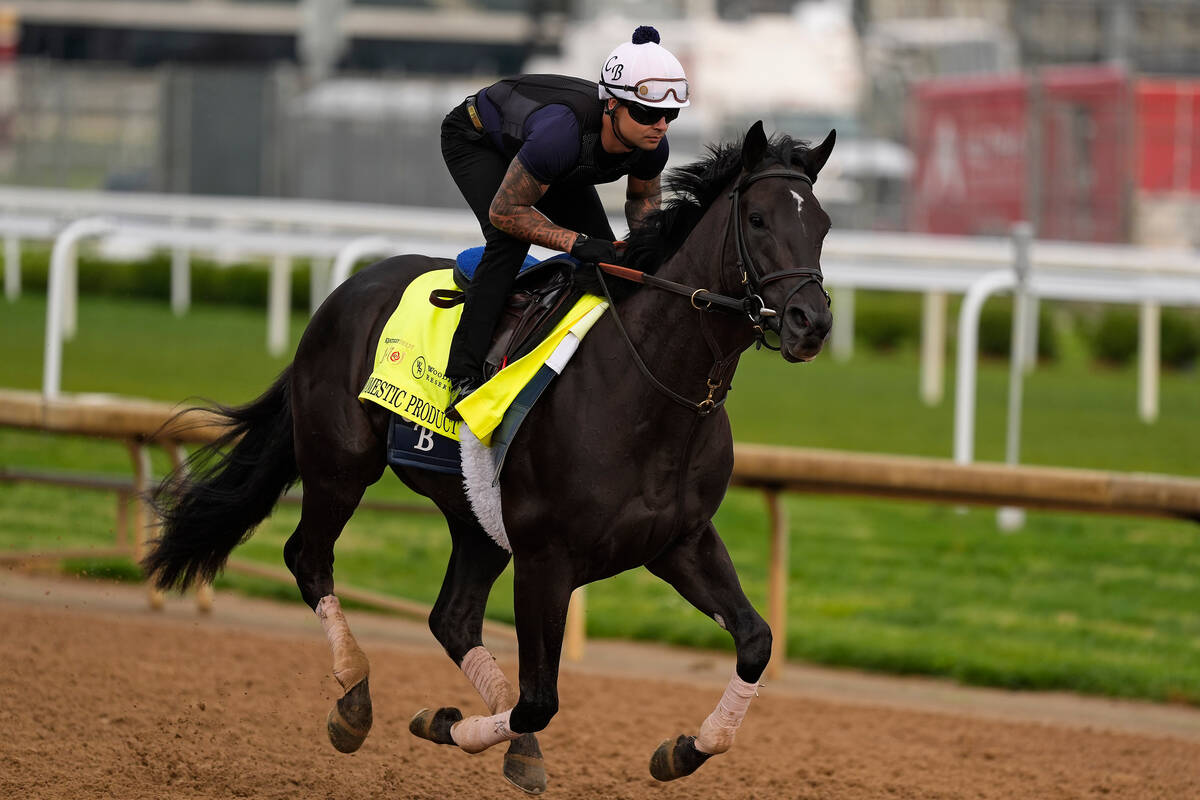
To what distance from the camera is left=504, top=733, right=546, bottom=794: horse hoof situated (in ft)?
13.4

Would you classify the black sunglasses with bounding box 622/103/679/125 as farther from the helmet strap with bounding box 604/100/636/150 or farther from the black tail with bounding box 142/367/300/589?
the black tail with bounding box 142/367/300/589

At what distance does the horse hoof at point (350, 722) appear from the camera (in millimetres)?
4453

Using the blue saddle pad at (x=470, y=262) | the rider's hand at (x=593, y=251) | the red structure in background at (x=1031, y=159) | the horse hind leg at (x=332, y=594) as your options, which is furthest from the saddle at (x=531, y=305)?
the red structure in background at (x=1031, y=159)

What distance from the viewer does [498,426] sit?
4020mm

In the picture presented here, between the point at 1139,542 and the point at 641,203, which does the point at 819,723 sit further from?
the point at 1139,542

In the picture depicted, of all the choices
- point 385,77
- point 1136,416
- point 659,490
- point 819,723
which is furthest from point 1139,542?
point 385,77

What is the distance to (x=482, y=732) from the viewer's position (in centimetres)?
414

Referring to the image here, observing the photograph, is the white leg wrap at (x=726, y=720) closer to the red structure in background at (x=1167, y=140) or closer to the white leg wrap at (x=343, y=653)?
the white leg wrap at (x=343, y=653)

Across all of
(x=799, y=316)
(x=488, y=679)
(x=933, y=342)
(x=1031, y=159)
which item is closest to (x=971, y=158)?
(x=1031, y=159)

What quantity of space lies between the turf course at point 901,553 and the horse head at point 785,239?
11.1ft

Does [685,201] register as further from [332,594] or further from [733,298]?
[332,594]

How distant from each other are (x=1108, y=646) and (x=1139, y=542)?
Answer: 1.64 meters

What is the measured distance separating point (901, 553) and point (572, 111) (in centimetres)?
499

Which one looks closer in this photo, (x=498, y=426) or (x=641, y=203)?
(x=498, y=426)
